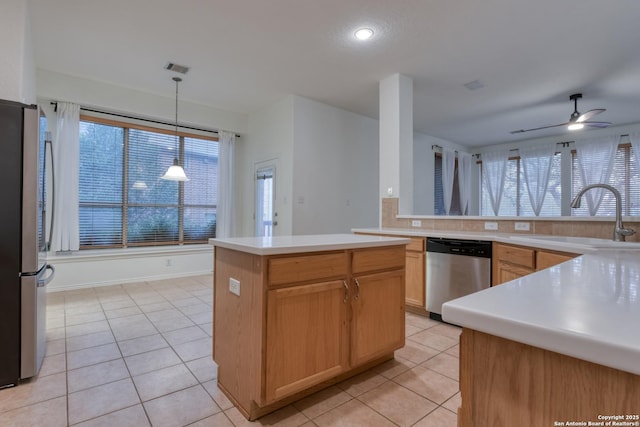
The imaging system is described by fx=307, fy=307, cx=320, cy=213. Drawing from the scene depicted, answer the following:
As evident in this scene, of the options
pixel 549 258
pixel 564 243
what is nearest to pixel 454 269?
pixel 549 258

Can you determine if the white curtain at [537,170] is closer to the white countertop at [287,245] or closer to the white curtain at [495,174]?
the white curtain at [495,174]

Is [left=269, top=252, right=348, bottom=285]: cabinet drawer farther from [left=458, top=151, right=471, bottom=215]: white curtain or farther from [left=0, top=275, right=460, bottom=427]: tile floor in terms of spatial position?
[left=458, top=151, right=471, bottom=215]: white curtain

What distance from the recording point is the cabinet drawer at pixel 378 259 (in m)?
1.97

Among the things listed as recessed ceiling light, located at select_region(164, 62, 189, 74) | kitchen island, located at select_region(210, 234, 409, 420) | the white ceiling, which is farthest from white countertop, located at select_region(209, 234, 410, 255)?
recessed ceiling light, located at select_region(164, 62, 189, 74)

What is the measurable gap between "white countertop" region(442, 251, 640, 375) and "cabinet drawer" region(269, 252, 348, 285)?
1.08 metres

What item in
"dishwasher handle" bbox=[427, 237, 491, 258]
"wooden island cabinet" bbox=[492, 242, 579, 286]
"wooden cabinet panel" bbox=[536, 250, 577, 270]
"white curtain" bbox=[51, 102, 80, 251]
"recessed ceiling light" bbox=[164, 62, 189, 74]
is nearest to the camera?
"wooden cabinet panel" bbox=[536, 250, 577, 270]

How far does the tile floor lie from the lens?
1.66m

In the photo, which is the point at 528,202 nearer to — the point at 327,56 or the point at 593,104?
the point at 593,104

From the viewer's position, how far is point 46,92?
4.00m

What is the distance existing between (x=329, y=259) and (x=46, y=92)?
181 inches

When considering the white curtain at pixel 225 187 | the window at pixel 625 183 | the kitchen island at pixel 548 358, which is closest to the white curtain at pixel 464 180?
the window at pixel 625 183

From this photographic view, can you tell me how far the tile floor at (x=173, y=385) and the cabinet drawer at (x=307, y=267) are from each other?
29.5 inches

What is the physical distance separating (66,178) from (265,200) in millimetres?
2763

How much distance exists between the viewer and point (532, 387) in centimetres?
52
